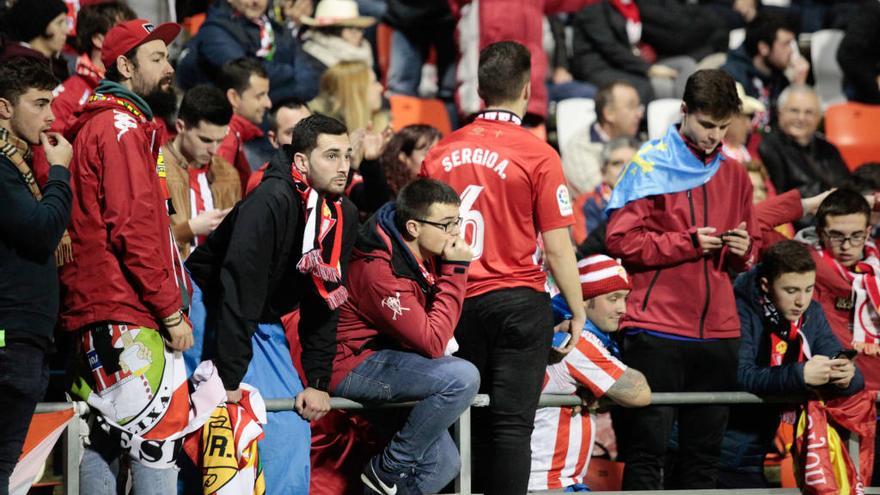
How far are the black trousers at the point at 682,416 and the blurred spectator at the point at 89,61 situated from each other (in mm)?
3083

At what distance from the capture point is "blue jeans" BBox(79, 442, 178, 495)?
16.9 feet

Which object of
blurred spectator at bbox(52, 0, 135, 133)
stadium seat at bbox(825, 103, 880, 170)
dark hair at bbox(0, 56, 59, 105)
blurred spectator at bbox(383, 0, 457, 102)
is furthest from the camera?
stadium seat at bbox(825, 103, 880, 170)

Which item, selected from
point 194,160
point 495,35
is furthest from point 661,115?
point 194,160

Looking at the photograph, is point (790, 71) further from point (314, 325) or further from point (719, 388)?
point (314, 325)

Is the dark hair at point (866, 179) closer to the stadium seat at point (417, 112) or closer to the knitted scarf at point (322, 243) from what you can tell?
the stadium seat at point (417, 112)

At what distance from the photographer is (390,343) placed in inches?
224

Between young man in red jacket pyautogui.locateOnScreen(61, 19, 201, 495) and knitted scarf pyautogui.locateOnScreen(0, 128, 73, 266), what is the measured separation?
1.2 inches

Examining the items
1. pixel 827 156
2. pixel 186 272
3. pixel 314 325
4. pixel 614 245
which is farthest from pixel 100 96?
pixel 827 156

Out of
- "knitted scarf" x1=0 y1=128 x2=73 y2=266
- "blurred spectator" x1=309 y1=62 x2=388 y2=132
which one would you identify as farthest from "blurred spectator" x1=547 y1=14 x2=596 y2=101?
"knitted scarf" x1=0 y1=128 x2=73 y2=266

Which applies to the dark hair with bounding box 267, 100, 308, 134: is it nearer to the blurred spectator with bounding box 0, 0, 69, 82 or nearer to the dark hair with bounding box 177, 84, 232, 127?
the dark hair with bounding box 177, 84, 232, 127

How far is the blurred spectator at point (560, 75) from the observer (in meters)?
10.8

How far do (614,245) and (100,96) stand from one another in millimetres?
2494

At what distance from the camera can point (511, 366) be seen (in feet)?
18.4

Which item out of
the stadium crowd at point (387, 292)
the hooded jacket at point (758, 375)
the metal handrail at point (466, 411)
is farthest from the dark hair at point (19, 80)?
the hooded jacket at point (758, 375)
